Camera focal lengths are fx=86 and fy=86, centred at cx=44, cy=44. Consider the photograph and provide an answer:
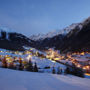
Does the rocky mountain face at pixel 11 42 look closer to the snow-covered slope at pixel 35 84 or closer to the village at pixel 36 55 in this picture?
the village at pixel 36 55

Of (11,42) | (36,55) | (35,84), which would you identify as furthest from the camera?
(11,42)

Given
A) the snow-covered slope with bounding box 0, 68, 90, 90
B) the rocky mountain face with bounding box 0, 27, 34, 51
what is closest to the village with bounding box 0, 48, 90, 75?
the snow-covered slope with bounding box 0, 68, 90, 90

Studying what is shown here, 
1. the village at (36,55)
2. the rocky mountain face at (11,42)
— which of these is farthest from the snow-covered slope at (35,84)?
the rocky mountain face at (11,42)

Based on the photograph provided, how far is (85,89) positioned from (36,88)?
1866 mm

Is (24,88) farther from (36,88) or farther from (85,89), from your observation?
(85,89)

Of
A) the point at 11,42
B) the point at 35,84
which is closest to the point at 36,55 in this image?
the point at 35,84

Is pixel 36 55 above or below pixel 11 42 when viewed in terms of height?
below

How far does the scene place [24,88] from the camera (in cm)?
293

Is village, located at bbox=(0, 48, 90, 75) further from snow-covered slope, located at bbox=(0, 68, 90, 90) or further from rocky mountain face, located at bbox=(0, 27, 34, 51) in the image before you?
rocky mountain face, located at bbox=(0, 27, 34, 51)

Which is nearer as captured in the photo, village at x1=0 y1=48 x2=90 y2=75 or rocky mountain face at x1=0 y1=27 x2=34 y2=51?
village at x1=0 y1=48 x2=90 y2=75

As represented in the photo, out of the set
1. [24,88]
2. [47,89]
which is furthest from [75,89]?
[24,88]

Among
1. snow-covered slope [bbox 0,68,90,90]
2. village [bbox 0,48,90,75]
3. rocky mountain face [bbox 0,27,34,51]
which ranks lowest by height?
village [bbox 0,48,90,75]

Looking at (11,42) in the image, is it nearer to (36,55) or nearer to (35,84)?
(36,55)

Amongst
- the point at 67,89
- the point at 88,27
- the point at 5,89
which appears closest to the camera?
the point at 5,89
